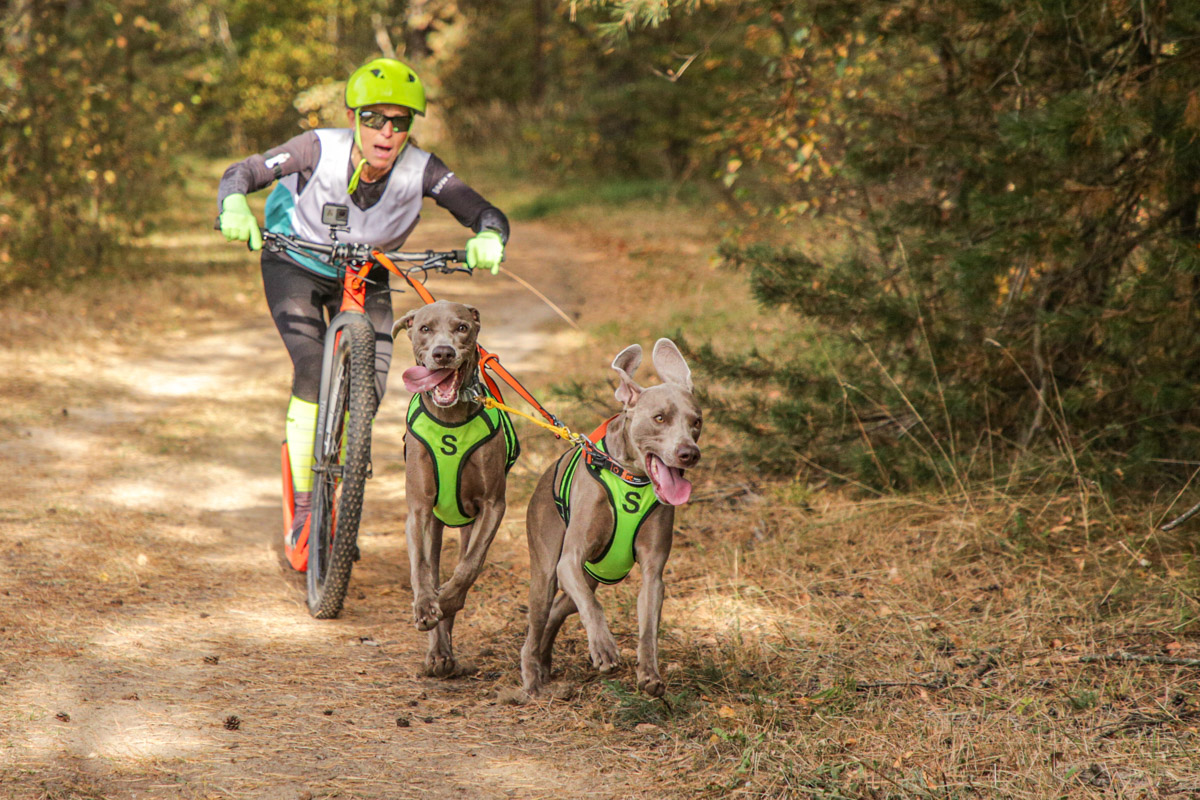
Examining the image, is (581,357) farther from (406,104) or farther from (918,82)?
(406,104)

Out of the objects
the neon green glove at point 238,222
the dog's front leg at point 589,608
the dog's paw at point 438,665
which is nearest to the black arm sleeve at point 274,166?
the neon green glove at point 238,222

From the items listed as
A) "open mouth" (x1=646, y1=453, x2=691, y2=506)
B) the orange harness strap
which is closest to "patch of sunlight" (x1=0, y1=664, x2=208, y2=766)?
the orange harness strap

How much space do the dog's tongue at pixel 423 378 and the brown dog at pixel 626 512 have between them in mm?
599

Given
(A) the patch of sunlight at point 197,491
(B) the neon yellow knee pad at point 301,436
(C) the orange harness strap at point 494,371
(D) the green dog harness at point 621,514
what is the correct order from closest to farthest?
(D) the green dog harness at point 621,514 < (C) the orange harness strap at point 494,371 < (B) the neon yellow knee pad at point 301,436 < (A) the patch of sunlight at point 197,491

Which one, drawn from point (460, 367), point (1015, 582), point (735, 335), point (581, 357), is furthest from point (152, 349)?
point (1015, 582)

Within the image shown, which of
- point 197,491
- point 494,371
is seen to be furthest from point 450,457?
point 197,491

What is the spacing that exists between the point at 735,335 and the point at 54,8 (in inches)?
361

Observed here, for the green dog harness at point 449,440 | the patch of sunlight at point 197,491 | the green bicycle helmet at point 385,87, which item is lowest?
the patch of sunlight at point 197,491

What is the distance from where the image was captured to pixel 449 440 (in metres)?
4.21

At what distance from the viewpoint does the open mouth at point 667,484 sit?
3.52 m

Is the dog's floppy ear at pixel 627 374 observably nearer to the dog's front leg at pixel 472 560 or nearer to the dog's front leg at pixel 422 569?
Answer: the dog's front leg at pixel 472 560

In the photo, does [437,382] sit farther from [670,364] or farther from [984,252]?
[984,252]

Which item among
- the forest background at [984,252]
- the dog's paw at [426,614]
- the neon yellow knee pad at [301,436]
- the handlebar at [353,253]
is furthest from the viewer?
the neon yellow knee pad at [301,436]

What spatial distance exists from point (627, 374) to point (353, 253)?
6.08 ft
